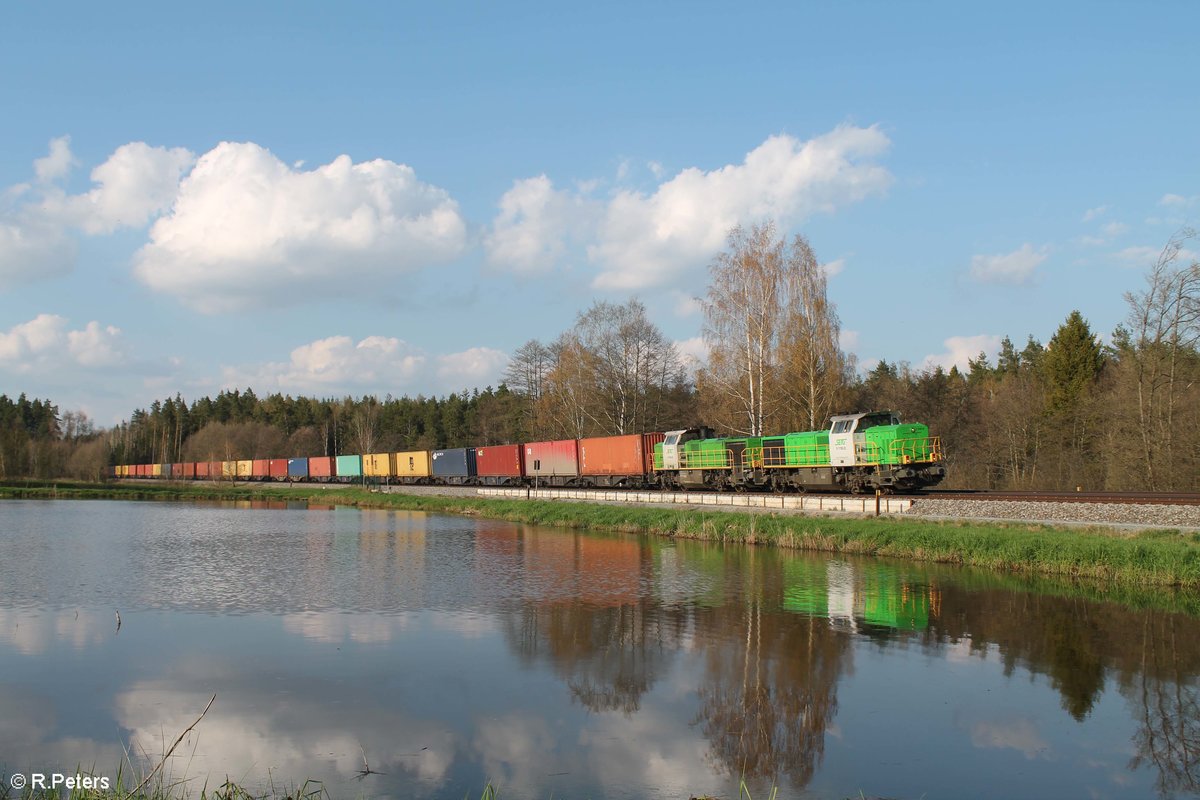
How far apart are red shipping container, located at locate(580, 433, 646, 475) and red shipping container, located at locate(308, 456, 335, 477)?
46.9 meters

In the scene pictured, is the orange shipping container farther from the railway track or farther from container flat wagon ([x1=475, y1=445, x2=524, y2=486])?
the railway track

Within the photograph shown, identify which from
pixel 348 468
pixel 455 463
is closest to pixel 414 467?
pixel 455 463

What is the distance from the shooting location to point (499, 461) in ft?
210

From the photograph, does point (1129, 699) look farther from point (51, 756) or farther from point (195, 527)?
point (195, 527)

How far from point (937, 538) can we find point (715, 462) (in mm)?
17446

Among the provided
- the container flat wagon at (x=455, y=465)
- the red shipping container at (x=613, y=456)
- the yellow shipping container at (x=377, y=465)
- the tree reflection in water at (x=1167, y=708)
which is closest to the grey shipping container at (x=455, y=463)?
the container flat wagon at (x=455, y=465)

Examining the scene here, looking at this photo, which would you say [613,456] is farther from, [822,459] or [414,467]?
[414,467]

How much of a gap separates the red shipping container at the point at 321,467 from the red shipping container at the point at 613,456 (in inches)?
1846

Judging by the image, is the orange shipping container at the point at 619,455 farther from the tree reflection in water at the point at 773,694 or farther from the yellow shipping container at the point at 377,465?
the yellow shipping container at the point at 377,465

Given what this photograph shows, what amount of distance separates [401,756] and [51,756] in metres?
4.20

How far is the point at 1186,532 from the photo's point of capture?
22.9 metres

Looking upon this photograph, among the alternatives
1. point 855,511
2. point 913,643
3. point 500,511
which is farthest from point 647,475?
point 913,643

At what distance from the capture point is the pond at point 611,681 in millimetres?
9992

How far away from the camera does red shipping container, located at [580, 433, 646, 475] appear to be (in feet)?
161
